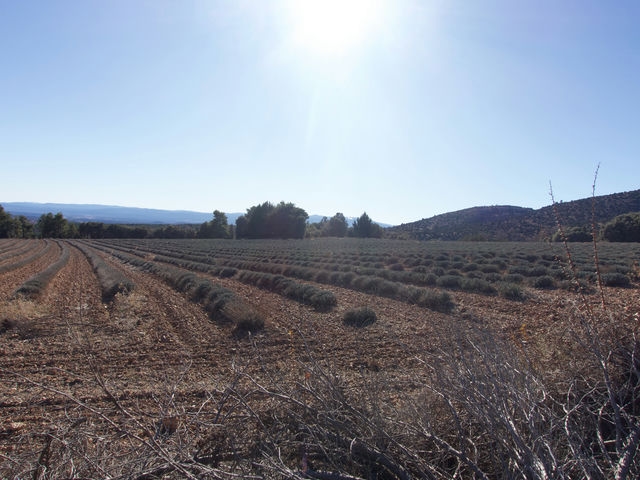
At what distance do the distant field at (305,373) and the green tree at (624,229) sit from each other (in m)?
30.5

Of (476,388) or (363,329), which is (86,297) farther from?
(476,388)

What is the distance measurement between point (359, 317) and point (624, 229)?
49.4m

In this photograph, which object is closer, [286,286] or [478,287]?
[478,287]

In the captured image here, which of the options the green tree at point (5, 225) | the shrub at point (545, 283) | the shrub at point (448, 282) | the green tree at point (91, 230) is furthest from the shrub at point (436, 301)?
the green tree at point (91, 230)

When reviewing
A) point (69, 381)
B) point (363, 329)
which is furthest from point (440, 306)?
point (69, 381)

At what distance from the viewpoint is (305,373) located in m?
3.15

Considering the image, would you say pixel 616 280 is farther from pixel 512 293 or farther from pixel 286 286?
pixel 286 286

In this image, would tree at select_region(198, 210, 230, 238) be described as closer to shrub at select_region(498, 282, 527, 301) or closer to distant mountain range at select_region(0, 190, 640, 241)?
distant mountain range at select_region(0, 190, 640, 241)

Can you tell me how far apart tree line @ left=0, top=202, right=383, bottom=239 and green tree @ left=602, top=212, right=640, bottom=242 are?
3789 cm

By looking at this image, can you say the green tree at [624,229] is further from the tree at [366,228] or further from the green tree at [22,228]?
the green tree at [22,228]

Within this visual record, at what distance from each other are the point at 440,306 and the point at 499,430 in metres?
9.62

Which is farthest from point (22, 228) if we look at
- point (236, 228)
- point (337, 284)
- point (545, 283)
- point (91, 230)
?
point (545, 283)

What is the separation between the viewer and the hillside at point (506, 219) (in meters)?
55.7

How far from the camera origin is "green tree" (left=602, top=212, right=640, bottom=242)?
42.3 metres
